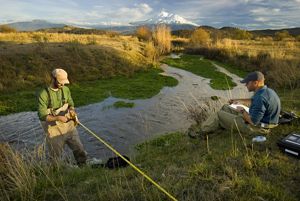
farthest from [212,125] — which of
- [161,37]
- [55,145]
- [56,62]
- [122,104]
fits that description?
[161,37]

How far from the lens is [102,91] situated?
16.2 metres

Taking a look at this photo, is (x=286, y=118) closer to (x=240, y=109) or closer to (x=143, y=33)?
(x=240, y=109)

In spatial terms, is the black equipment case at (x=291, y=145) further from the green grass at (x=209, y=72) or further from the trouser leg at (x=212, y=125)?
the green grass at (x=209, y=72)

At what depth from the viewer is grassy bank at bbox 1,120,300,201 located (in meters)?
4.05

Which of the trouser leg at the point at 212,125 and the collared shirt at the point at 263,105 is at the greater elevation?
the collared shirt at the point at 263,105

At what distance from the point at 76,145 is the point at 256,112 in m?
4.25

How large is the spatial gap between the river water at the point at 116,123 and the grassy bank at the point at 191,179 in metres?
2.80

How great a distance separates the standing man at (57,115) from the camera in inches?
240

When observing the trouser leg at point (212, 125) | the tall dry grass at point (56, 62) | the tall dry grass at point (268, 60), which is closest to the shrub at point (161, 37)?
the tall dry grass at point (268, 60)

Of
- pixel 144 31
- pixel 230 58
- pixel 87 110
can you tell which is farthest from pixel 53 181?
pixel 144 31

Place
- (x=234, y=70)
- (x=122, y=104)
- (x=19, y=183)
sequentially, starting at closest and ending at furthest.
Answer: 1. (x=19, y=183)
2. (x=122, y=104)
3. (x=234, y=70)

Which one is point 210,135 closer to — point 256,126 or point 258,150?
point 256,126

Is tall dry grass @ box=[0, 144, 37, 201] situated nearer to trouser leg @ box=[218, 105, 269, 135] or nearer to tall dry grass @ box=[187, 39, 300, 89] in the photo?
trouser leg @ box=[218, 105, 269, 135]

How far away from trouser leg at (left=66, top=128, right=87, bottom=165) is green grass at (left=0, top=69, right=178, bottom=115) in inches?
267
